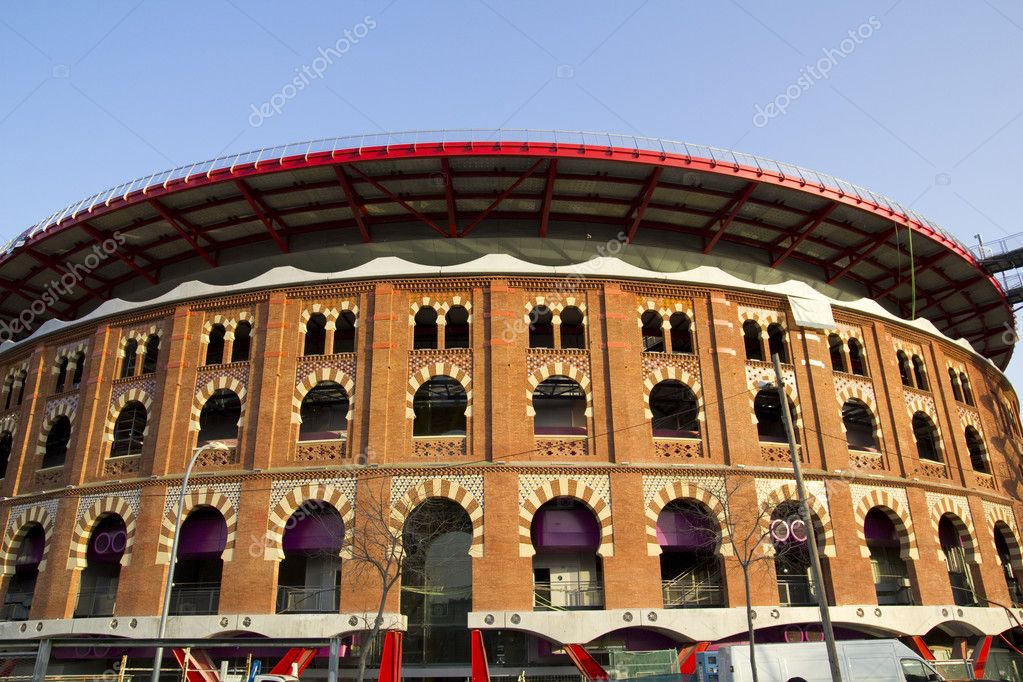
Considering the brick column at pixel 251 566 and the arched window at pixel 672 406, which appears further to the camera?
the arched window at pixel 672 406

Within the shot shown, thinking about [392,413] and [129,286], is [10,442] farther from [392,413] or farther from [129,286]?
[392,413]

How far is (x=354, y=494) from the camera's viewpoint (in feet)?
92.6

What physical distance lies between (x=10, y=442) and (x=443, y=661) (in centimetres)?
2465

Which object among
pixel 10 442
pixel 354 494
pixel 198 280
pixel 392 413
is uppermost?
pixel 198 280

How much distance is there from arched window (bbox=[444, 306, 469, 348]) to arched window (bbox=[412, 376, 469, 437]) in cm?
191

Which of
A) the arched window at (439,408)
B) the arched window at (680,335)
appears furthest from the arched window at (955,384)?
the arched window at (439,408)

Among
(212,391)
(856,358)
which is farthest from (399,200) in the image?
(856,358)

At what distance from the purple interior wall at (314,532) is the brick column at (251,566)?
1.17 m

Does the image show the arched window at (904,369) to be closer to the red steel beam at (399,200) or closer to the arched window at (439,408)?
the arched window at (439,408)

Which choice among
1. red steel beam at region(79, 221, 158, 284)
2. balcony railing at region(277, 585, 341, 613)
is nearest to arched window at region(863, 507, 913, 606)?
balcony railing at region(277, 585, 341, 613)

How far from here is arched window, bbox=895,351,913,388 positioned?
3547 centimetres

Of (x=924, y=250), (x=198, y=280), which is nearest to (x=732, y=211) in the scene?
(x=924, y=250)

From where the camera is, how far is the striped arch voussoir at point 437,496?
27625mm

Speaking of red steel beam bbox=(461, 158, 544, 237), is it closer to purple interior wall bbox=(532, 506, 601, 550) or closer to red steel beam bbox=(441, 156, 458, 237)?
red steel beam bbox=(441, 156, 458, 237)
